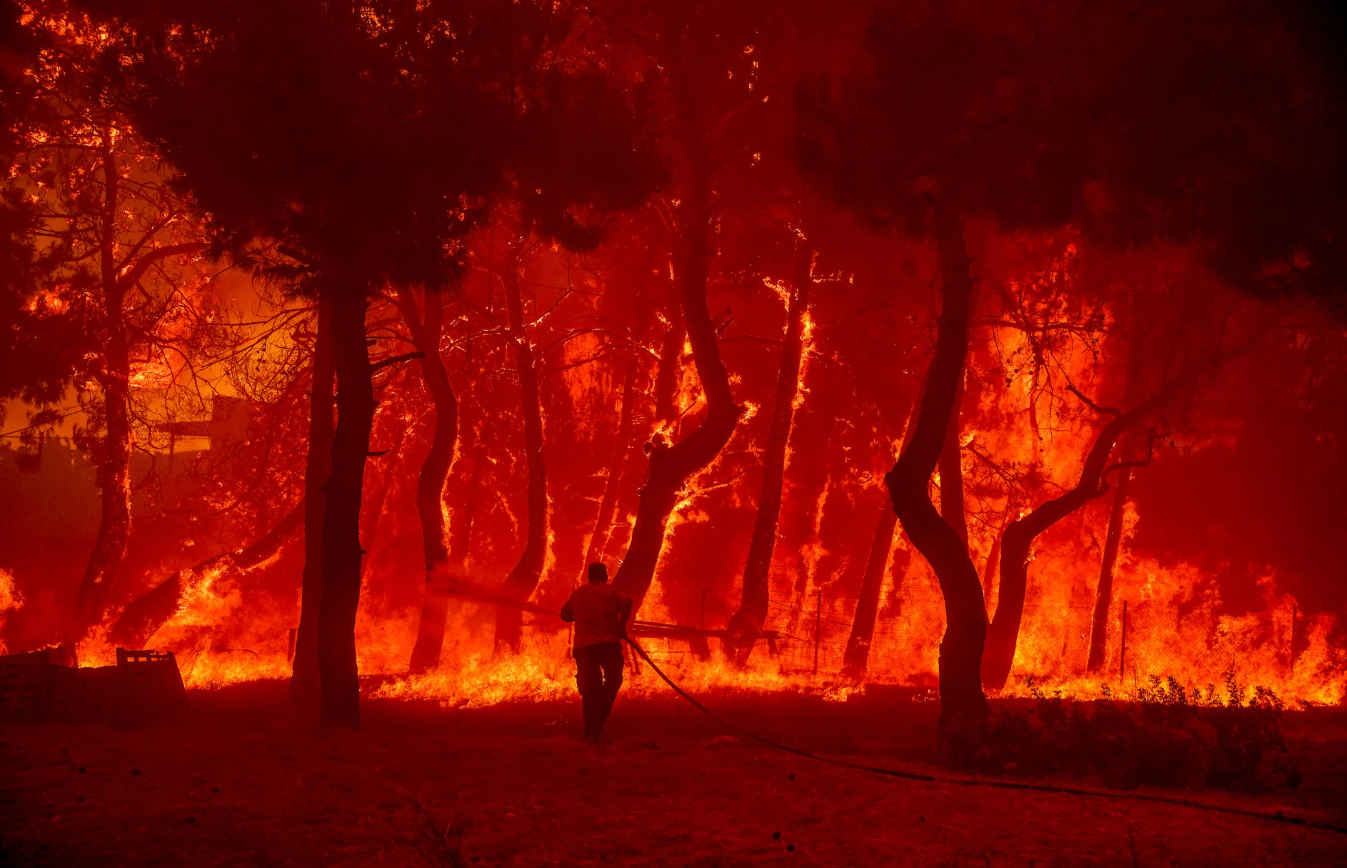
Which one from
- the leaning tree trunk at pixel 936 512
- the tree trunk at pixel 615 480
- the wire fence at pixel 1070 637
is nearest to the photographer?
the leaning tree trunk at pixel 936 512

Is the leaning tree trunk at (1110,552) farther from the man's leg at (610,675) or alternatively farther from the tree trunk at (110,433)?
the tree trunk at (110,433)

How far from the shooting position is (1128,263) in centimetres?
2273

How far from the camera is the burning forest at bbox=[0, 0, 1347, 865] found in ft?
29.0

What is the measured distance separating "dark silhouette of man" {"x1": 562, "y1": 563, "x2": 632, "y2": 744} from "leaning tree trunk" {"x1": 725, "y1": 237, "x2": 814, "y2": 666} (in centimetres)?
1035

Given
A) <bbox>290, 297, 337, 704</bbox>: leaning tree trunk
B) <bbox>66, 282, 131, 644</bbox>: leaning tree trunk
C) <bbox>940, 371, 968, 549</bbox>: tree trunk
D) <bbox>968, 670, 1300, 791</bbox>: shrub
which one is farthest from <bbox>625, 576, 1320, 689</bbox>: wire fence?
<bbox>968, 670, 1300, 791</bbox>: shrub

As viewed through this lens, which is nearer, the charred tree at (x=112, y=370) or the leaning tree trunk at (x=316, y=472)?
the leaning tree trunk at (x=316, y=472)

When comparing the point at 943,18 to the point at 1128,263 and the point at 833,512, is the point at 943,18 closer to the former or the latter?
the point at 1128,263

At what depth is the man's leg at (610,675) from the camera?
12.0 m

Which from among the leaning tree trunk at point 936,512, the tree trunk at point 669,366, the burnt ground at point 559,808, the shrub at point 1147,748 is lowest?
the burnt ground at point 559,808

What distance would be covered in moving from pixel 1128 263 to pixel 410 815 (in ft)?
63.7

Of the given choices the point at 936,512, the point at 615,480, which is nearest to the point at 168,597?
the point at 615,480

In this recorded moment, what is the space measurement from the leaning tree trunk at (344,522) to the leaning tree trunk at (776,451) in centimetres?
1053

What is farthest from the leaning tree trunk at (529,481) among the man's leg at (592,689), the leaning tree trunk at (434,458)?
the man's leg at (592,689)

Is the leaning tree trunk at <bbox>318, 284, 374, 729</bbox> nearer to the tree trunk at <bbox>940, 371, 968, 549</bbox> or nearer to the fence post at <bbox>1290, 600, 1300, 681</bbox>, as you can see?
the tree trunk at <bbox>940, 371, 968, 549</bbox>
